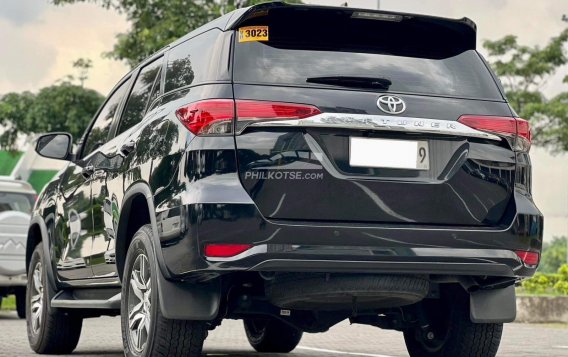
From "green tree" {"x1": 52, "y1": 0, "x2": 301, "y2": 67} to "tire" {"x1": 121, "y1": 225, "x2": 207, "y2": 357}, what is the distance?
17962 mm

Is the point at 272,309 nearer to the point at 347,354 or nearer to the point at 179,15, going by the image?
the point at 347,354

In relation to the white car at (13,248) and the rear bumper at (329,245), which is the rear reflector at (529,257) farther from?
the white car at (13,248)

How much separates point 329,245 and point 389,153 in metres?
0.53

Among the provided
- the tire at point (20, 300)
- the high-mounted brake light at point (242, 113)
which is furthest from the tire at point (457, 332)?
the tire at point (20, 300)

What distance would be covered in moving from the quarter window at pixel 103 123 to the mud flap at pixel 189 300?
2252 millimetres

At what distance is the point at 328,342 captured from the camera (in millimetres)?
10602

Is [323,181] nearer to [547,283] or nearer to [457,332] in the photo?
[457,332]

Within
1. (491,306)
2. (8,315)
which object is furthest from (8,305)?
(491,306)

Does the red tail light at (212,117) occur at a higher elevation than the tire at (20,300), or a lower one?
higher

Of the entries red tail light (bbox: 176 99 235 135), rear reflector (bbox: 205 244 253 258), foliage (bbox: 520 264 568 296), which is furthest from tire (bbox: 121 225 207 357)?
foliage (bbox: 520 264 568 296)

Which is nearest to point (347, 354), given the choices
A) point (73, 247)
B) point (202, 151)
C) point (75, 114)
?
point (73, 247)

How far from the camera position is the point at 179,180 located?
5.59 meters

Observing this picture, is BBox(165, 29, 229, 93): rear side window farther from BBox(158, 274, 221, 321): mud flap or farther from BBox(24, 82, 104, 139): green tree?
BBox(24, 82, 104, 139): green tree

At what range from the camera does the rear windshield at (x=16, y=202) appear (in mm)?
16422
